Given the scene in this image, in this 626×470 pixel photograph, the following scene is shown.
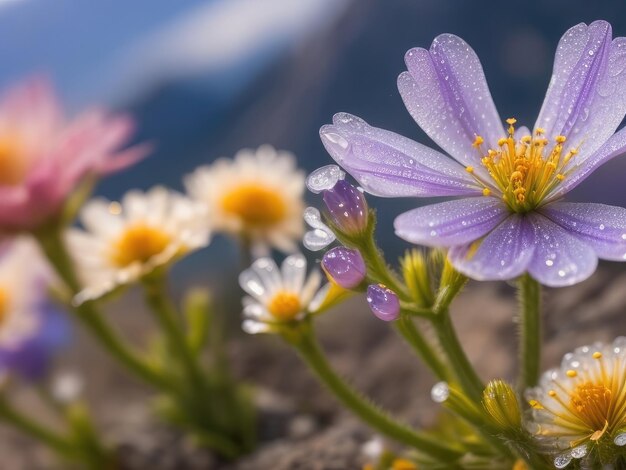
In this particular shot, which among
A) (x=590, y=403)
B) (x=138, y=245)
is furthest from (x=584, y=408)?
(x=138, y=245)

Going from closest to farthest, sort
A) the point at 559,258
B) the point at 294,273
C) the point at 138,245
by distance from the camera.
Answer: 1. the point at 559,258
2. the point at 294,273
3. the point at 138,245

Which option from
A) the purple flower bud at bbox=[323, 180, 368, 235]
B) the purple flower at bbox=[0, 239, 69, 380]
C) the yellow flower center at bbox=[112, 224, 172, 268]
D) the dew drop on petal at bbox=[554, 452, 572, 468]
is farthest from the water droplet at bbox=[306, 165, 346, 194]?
the purple flower at bbox=[0, 239, 69, 380]

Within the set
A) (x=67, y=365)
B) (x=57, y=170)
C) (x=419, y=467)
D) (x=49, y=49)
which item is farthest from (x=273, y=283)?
(x=49, y=49)

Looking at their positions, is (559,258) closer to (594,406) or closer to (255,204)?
(594,406)

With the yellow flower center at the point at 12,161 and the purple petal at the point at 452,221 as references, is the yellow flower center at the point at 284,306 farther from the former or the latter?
the yellow flower center at the point at 12,161

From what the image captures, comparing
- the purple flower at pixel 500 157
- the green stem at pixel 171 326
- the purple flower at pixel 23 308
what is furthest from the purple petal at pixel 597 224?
the purple flower at pixel 23 308
